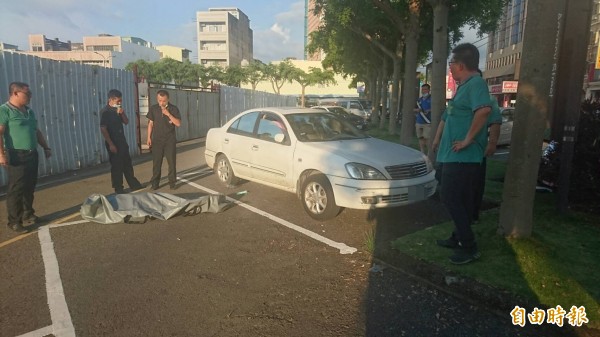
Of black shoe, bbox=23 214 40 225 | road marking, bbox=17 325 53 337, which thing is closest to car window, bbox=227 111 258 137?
black shoe, bbox=23 214 40 225

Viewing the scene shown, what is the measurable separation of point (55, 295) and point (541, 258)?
4.46 meters

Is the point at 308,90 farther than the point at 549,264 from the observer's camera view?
Yes

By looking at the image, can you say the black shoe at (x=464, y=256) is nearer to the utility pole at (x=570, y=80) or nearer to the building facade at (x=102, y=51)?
the utility pole at (x=570, y=80)

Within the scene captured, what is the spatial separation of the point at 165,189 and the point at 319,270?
4.51 meters

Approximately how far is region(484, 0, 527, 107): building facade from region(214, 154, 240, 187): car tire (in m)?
46.4

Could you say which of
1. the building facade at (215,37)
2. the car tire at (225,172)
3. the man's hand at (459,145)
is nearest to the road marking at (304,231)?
the car tire at (225,172)

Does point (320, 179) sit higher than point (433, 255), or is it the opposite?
point (320, 179)

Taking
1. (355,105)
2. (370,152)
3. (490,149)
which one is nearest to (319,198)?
(370,152)

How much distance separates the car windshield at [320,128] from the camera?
6.25 meters

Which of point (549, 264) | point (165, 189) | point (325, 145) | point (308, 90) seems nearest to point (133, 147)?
point (165, 189)

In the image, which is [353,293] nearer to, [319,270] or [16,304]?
[319,270]

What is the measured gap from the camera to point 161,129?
729 cm

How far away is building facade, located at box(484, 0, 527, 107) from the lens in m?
53.2

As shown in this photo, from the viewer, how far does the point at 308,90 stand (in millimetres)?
81250
